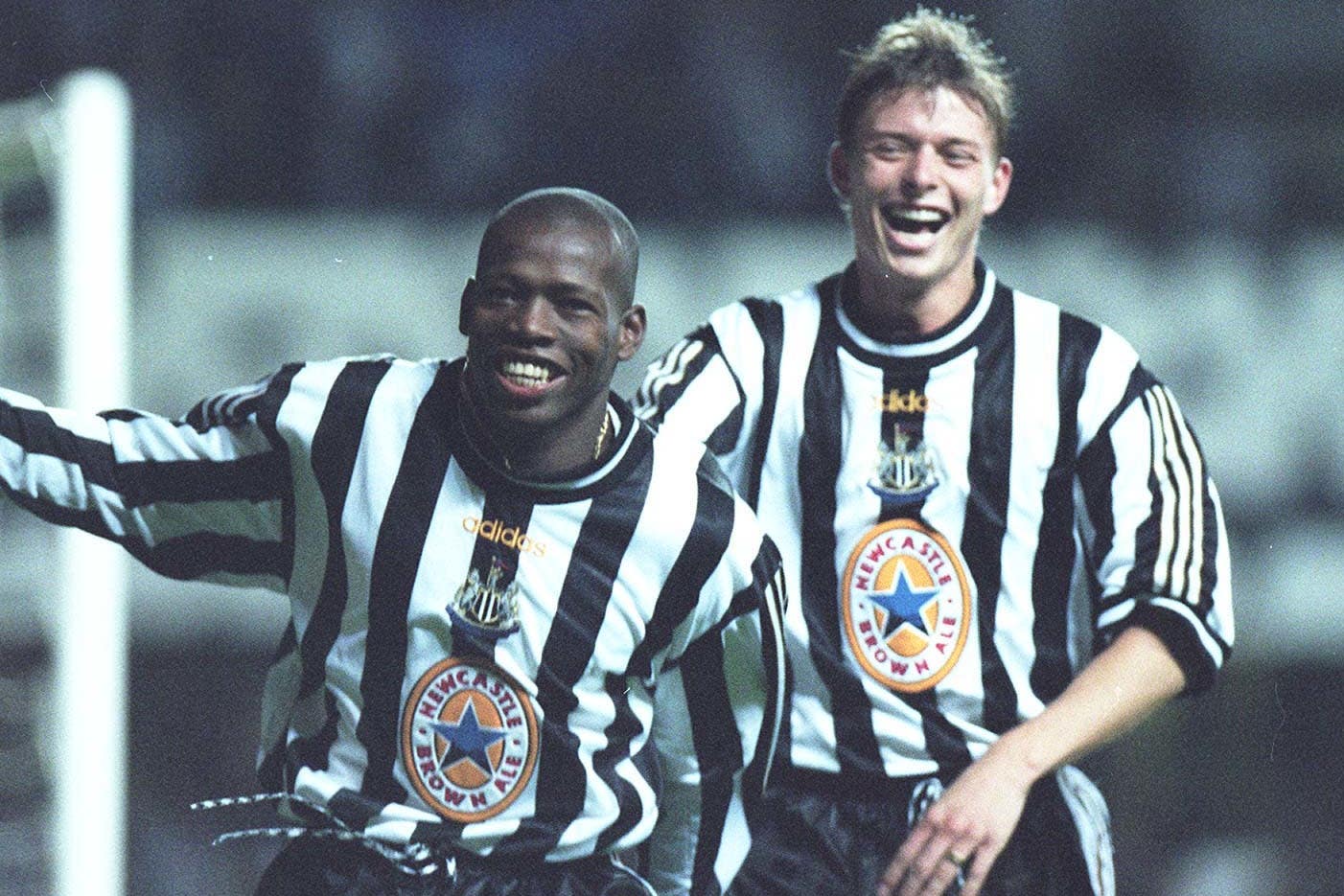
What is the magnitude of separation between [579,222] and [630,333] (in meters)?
0.15

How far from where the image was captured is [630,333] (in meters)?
2.47

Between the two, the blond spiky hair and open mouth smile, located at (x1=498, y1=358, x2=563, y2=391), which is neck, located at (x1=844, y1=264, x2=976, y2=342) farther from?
open mouth smile, located at (x1=498, y1=358, x2=563, y2=391)

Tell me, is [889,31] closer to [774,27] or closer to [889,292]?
[889,292]

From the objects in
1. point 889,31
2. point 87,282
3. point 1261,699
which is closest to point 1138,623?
point 889,31

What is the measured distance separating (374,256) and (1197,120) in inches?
95.8

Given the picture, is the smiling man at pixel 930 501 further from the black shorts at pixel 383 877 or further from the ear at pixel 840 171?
the black shorts at pixel 383 877

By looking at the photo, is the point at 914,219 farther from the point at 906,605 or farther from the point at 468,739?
the point at 468,739

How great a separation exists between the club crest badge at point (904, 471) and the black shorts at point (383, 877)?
0.62 m

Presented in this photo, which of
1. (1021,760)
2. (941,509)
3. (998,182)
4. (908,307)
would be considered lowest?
(1021,760)

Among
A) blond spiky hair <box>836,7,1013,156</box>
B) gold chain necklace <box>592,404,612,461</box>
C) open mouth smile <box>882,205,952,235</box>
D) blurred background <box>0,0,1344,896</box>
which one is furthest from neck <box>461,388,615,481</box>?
blurred background <box>0,0,1344,896</box>

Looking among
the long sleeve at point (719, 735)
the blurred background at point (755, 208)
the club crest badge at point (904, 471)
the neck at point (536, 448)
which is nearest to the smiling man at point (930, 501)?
the club crest badge at point (904, 471)

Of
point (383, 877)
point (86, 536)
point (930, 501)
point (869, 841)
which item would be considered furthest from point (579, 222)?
point (86, 536)

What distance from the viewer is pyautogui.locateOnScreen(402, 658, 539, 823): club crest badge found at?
2.37 meters

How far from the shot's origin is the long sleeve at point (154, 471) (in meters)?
2.34
